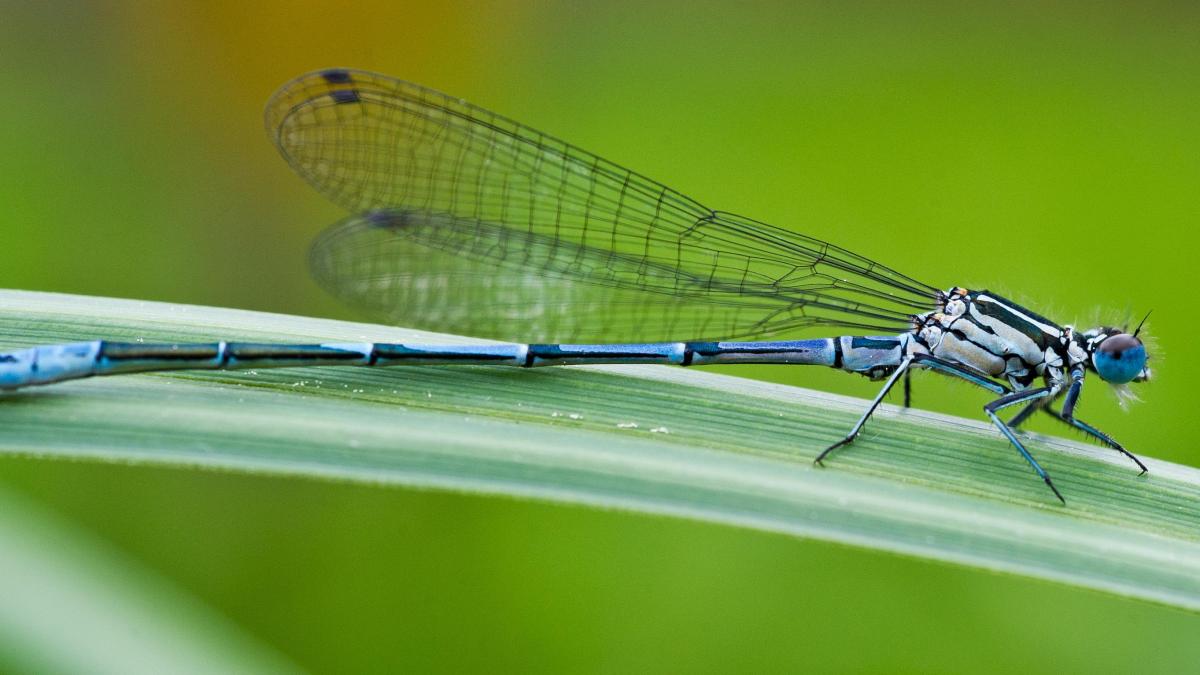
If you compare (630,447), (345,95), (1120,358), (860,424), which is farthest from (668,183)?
(630,447)

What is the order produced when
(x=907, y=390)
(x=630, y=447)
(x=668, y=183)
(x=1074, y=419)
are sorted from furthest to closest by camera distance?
1. (x=668, y=183)
2. (x=907, y=390)
3. (x=1074, y=419)
4. (x=630, y=447)

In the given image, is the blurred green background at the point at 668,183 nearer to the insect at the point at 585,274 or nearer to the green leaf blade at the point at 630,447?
the insect at the point at 585,274

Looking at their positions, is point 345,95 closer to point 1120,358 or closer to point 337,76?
point 337,76

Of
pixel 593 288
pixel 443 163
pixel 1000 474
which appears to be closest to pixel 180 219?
pixel 443 163

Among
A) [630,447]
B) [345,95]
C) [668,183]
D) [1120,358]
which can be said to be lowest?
[630,447]

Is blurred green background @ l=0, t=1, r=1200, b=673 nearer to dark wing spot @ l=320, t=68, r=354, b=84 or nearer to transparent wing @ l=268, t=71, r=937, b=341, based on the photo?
transparent wing @ l=268, t=71, r=937, b=341

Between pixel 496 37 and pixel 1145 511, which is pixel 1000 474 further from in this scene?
pixel 496 37

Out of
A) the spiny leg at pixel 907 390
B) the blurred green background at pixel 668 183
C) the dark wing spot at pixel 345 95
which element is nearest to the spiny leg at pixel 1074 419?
the blurred green background at pixel 668 183

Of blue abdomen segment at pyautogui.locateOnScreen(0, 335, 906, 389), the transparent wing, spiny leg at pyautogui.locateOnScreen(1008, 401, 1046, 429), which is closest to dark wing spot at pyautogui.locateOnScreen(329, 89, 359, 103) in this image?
the transparent wing
